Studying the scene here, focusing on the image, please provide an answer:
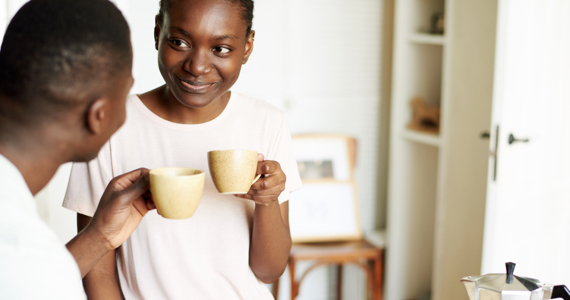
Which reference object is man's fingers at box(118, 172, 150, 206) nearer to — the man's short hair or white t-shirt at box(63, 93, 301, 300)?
white t-shirt at box(63, 93, 301, 300)

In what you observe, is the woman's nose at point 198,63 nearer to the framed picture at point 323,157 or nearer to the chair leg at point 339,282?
the framed picture at point 323,157

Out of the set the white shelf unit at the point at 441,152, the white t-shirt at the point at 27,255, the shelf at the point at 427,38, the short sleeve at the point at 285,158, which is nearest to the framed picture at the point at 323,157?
the white shelf unit at the point at 441,152

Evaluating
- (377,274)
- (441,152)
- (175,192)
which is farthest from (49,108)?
(377,274)

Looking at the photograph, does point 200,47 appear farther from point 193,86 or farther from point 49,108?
point 49,108

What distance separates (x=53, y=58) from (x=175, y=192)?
335 mm

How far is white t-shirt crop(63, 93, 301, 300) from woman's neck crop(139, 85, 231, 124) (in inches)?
0.7

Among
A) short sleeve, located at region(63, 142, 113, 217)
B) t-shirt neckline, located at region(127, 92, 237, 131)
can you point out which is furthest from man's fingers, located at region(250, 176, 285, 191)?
short sleeve, located at region(63, 142, 113, 217)

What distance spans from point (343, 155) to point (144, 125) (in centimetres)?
158

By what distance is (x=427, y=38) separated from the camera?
2312 mm

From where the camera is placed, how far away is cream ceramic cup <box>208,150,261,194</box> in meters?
0.93

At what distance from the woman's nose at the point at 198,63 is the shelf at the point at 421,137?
1509 millimetres

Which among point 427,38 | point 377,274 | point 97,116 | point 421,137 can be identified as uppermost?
point 427,38

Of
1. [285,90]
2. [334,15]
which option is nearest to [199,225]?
[285,90]

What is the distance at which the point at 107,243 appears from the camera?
0.89 m
